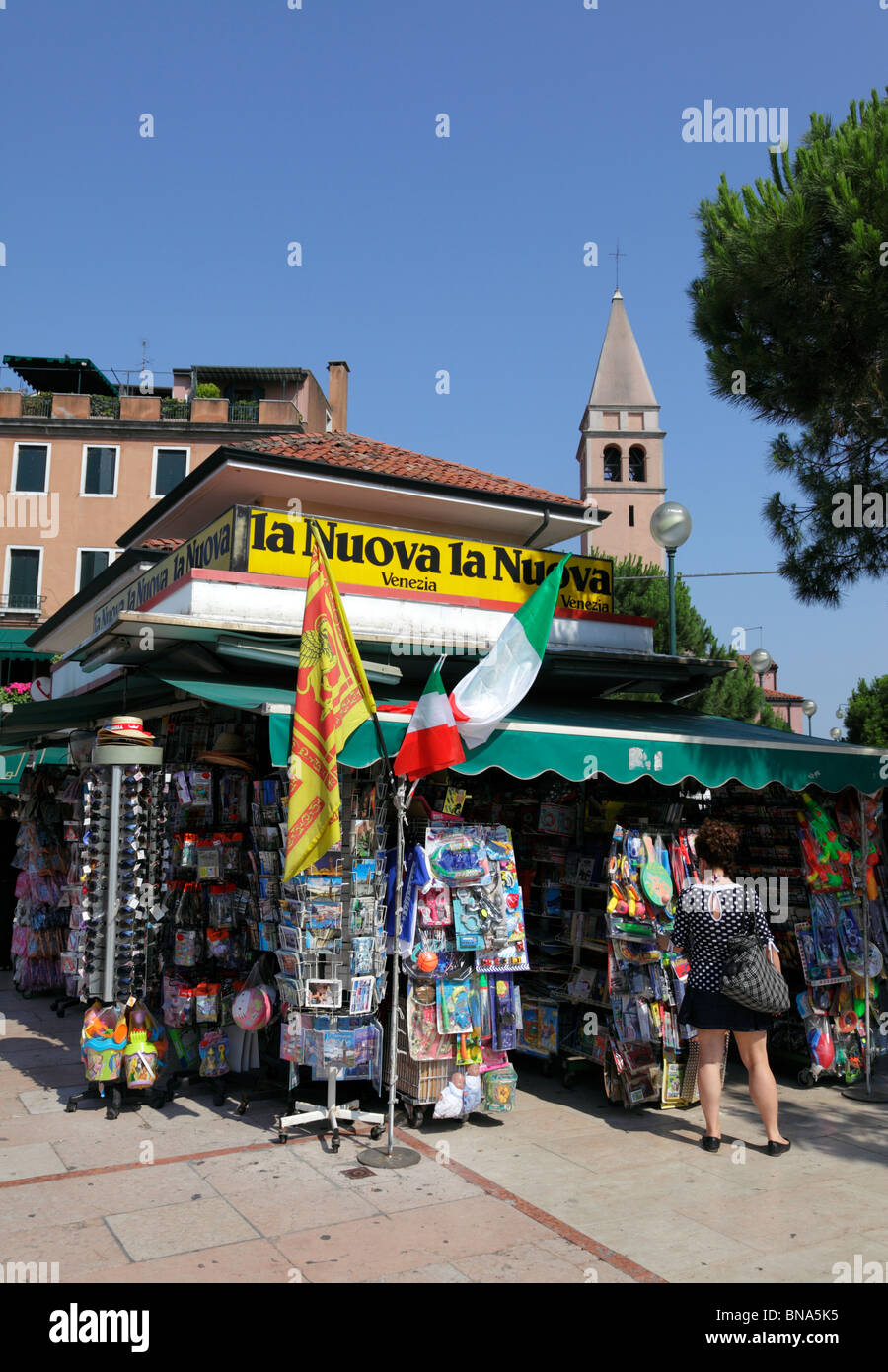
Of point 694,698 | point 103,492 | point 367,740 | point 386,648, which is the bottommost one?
point 367,740

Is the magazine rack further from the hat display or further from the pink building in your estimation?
the pink building

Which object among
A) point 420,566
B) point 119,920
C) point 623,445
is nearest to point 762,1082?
Result: point 119,920

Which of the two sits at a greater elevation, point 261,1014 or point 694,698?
point 694,698

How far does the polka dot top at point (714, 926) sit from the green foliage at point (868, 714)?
43702 millimetres

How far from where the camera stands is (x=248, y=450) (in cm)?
998

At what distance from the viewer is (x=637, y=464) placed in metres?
56.7

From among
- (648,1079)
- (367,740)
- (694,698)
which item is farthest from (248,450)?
(694,698)

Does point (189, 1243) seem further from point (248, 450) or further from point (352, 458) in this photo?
point (352, 458)

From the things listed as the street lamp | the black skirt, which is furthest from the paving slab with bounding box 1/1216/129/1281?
the street lamp

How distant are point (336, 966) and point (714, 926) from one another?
7.40 ft

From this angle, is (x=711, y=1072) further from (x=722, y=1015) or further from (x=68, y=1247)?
(x=68, y=1247)

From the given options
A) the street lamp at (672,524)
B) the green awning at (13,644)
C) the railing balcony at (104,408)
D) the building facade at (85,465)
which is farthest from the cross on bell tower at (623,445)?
the street lamp at (672,524)

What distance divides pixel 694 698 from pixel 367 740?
27.0 metres
